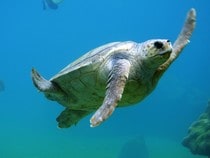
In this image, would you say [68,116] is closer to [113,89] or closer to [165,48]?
[113,89]

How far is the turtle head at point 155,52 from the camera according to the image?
4.01m

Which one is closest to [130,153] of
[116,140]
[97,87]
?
[116,140]

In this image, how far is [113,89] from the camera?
368 cm

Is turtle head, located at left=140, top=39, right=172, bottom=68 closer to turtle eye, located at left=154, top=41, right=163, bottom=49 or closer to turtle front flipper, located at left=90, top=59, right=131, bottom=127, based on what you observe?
turtle eye, located at left=154, top=41, right=163, bottom=49

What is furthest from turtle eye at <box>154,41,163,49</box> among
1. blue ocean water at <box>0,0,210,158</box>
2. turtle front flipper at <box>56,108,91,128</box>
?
blue ocean water at <box>0,0,210,158</box>

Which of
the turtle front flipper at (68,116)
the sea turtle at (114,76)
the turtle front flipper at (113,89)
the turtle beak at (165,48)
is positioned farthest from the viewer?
the turtle front flipper at (68,116)

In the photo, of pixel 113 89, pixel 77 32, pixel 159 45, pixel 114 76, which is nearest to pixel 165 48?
pixel 159 45

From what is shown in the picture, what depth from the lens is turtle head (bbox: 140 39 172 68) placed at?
4.01 m

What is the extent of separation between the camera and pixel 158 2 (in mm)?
104375

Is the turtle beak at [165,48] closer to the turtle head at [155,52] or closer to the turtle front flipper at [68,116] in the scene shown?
the turtle head at [155,52]

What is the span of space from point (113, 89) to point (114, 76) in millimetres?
221

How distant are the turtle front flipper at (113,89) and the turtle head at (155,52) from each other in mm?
222

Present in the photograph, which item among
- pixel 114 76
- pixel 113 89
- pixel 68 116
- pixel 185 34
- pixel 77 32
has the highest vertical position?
pixel 77 32

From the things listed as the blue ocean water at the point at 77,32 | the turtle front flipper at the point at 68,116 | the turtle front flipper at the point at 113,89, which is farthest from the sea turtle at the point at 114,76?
the blue ocean water at the point at 77,32
